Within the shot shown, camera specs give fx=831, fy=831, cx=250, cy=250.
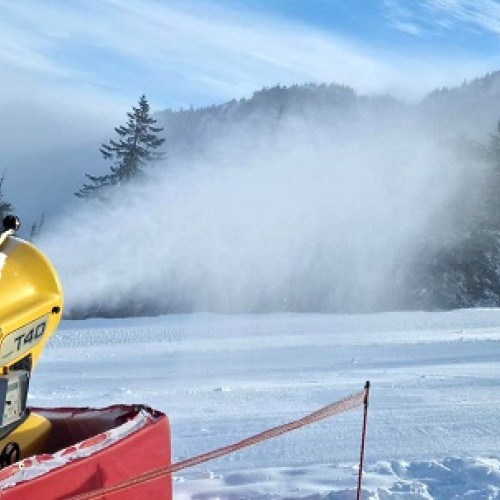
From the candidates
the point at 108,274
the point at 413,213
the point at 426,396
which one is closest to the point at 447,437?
the point at 426,396

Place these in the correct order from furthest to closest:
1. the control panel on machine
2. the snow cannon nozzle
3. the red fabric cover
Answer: the snow cannon nozzle → the control panel on machine → the red fabric cover

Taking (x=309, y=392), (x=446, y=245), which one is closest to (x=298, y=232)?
(x=446, y=245)

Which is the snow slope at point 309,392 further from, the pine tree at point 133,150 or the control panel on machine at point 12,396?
the pine tree at point 133,150

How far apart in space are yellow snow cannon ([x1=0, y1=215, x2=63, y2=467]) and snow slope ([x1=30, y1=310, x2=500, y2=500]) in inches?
47.2

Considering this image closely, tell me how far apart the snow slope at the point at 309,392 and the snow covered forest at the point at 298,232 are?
27.8 feet

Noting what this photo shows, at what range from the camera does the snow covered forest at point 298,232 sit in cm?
2667

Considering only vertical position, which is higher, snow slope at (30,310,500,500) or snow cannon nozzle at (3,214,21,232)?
snow cannon nozzle at (3,214,21,232)

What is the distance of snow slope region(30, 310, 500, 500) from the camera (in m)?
4.38

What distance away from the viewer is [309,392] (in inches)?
288

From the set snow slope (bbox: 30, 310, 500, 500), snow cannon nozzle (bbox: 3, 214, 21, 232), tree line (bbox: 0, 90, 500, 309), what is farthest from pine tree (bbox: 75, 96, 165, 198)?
snow cannon nozzle (bbox: 3, 214, 21, 232)

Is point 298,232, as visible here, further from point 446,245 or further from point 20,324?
point 20,324

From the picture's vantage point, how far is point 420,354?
32.8 ft

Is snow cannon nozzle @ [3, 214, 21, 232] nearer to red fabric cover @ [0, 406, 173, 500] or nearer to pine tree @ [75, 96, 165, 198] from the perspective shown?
red fabric cover @ [0, 406, 173, 500]

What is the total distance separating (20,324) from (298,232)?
34735mm
